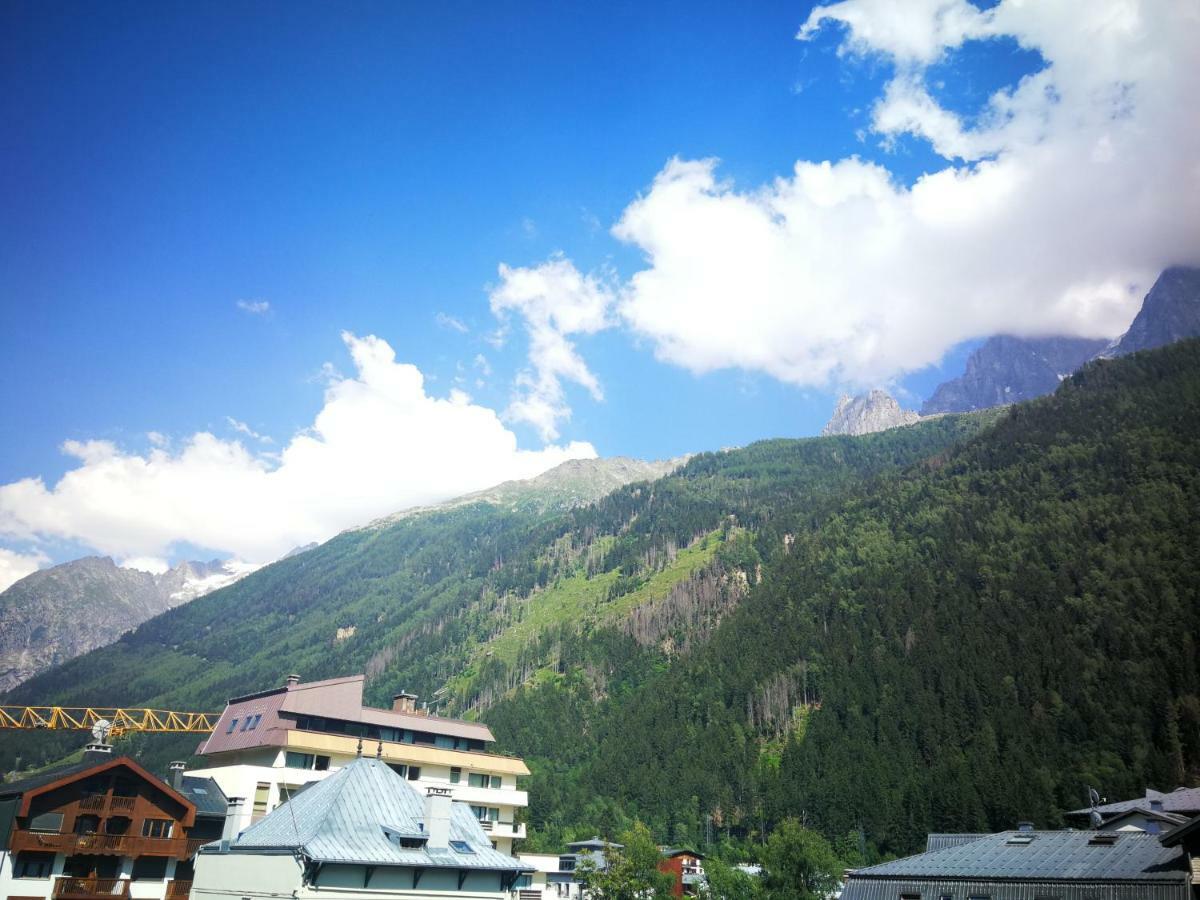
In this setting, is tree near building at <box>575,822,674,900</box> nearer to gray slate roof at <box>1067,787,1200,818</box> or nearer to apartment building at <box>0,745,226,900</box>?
apartment building at <box>0,745,226,900</box>

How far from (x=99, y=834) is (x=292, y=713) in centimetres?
1632

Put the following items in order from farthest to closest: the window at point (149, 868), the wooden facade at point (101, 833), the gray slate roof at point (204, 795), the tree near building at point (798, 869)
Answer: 1. the tree near building at point (798, 869)
2. the gray slate roof at point (204, 795)
3. the window at point (149, 868)
4. the wooden facade at point (101, 833)

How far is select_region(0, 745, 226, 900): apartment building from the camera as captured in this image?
164ft

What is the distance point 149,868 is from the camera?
54.5 m

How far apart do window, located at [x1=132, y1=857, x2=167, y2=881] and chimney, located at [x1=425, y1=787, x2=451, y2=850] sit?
972 inches

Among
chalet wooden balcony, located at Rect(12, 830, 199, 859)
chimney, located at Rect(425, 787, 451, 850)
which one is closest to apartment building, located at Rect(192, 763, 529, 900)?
chimney, located at Rect(425, 787, 451, 850)

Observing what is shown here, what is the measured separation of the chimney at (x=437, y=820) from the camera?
4172 centimetres

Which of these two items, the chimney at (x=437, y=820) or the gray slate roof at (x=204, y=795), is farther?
the gray slate roof at (x=204, y=795)

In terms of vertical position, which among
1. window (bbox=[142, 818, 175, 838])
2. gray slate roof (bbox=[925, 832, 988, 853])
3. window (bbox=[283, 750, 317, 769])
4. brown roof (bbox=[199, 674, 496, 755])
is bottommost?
gray slate roof (bbox=[925, 832, 988, 853])

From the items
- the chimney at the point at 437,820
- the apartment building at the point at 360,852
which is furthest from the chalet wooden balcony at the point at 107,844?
the chimney at the point at 437,820

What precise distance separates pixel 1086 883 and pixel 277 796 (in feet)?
176

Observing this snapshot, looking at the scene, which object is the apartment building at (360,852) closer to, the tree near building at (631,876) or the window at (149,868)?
the window at (149,868)

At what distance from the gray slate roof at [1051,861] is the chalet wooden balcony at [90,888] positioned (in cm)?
4772

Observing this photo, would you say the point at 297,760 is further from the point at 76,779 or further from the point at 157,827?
the point at 76,779
